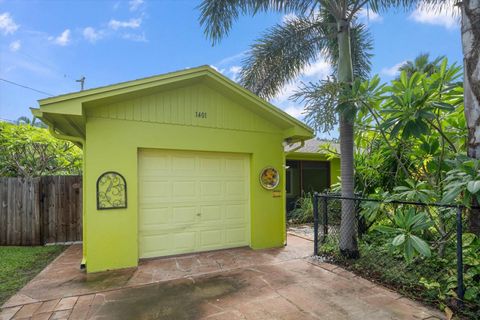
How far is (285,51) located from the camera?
6.29m

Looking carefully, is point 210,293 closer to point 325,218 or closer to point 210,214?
point 210,214

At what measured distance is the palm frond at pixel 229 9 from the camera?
558 centimetres

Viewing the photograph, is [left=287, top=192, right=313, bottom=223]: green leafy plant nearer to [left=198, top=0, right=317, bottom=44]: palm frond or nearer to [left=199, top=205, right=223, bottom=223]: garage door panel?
[left=199, top=205, right=223, bottom=223]: garage door panel

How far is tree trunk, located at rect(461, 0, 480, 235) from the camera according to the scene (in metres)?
2.97

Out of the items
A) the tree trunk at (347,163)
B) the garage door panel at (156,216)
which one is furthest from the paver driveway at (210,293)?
the garage door panel at (156,216)

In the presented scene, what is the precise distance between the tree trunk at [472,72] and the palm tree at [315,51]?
1414mm

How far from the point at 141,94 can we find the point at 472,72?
510 cm

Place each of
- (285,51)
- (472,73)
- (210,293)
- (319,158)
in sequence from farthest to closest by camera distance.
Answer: (319,158)
(285,51)
(210,293)
(472,73)

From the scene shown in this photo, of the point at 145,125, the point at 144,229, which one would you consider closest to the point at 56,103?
the point at 145,125

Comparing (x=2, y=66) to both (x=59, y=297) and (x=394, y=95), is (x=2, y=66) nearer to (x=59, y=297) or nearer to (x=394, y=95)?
(x=59, y=297)

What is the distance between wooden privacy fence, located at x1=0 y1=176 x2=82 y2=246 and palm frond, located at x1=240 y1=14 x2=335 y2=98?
18.1ft

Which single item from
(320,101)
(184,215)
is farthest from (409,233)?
(184,215)

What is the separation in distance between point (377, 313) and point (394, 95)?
2936 millimetres

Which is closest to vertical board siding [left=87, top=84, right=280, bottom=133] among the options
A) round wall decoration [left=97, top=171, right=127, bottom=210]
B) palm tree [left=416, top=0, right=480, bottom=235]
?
round wall decoration [left=97, top=171, right=127, bottom=210]
